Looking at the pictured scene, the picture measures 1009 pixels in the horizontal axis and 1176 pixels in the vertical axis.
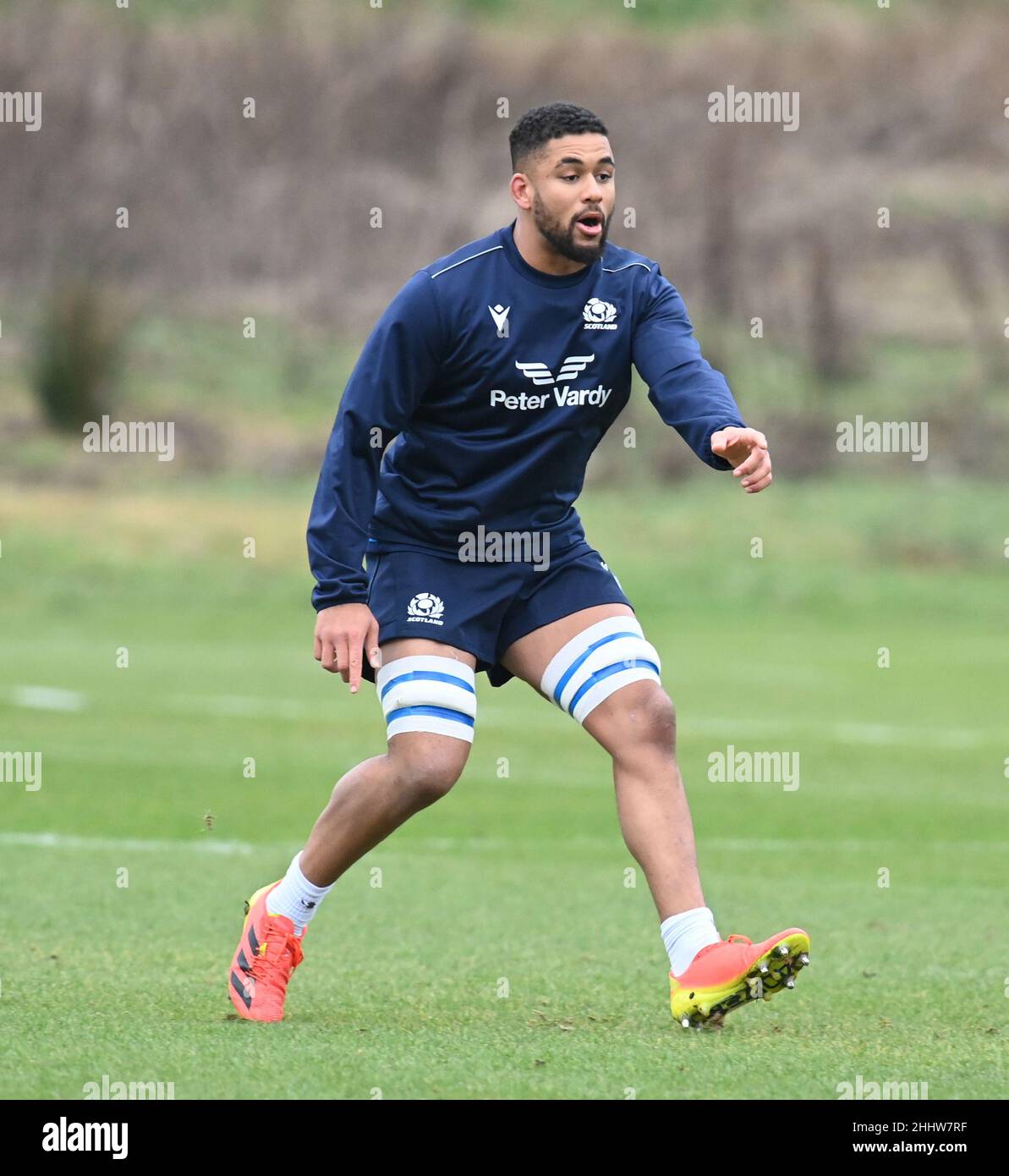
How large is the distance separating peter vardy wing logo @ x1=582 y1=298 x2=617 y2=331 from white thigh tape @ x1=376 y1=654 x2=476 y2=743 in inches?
40.7

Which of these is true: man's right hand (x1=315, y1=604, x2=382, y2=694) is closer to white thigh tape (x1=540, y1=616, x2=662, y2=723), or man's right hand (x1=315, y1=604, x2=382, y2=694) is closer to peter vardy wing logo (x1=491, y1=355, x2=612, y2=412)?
white thigh tape (x1=540, y1=616, x2=662, y2=723)

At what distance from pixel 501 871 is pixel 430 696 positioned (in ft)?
10.5

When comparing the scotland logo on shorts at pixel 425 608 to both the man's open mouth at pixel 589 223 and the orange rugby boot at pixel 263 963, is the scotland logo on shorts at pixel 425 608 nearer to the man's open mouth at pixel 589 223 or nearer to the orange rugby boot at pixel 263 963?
the orange rugby boot at pixel 263 963

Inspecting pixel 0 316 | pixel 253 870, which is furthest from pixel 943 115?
pixel 253 870

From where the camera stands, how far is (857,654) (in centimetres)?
1970

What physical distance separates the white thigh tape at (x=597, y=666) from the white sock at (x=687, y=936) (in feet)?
2.11

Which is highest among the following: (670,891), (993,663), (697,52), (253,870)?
(697,52)

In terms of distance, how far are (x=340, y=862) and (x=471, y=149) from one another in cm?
3765

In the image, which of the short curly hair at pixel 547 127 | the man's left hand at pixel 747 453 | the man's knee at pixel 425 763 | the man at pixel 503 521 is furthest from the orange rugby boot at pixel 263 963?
the short curly hair at pixel 547 127

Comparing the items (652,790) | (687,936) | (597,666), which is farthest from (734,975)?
(597,666)

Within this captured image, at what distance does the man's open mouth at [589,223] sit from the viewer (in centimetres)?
575

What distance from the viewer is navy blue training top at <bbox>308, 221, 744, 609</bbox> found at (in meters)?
5.72

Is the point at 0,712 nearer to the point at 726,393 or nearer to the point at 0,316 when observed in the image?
the point at 726,393

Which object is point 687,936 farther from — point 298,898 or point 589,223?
point 589,223
